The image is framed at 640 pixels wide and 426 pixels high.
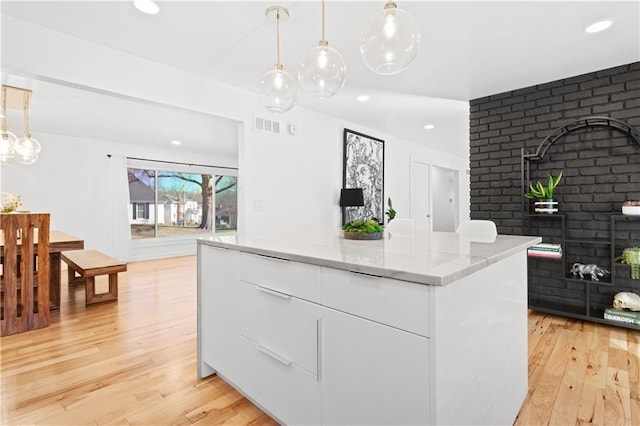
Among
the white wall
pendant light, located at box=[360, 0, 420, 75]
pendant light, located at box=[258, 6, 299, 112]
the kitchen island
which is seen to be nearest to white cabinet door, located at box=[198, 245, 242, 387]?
the kitchen island

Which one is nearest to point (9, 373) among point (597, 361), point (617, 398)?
point (617, 398)

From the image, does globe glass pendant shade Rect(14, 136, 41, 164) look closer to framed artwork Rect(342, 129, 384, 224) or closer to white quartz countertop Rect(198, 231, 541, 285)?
white quartz countertop Rect(198, 231, 541, 285)

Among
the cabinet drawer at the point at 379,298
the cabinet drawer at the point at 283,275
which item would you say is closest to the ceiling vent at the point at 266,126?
the cabinet drawer at the point at 283,275

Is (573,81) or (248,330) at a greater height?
(573,81)

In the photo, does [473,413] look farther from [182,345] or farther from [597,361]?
[182,345]

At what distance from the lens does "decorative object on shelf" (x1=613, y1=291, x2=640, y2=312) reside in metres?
2.73

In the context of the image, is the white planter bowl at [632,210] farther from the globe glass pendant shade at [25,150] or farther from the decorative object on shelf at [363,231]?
the globe glass pendant shade at [25,150]

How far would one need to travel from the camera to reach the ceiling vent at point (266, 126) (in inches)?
141

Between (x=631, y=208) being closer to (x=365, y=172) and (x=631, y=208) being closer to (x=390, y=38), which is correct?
(x=390, y=38)

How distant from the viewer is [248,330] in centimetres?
160

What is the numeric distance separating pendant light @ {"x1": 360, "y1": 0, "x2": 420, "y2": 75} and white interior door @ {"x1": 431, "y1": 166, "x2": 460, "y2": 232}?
6.70 meters

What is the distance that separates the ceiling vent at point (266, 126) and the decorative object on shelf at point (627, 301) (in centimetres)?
369

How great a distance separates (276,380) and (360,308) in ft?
2.14

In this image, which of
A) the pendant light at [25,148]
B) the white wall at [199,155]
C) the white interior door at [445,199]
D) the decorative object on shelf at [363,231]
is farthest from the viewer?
the white interior door at [445,199]
